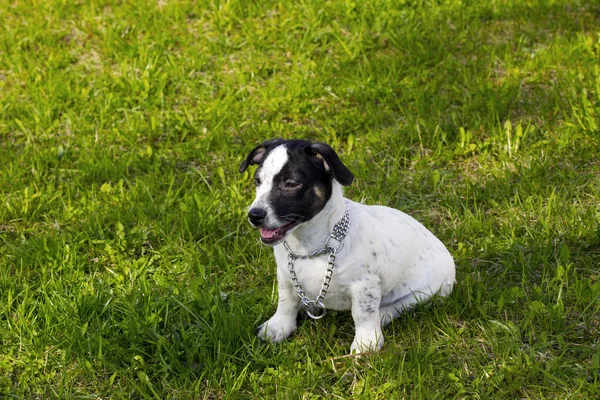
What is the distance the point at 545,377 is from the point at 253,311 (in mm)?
1762

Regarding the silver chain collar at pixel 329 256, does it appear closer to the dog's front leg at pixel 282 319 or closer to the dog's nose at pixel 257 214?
the dog's front leg at pixel 282 319

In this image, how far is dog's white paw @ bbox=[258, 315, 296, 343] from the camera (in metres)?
4.23

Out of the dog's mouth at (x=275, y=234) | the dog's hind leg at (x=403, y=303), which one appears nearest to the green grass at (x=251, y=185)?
the dog's hind leg at (x=403, y=303)

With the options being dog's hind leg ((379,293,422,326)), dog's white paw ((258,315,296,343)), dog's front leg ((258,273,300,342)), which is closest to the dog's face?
dog's front leg ((258,273,300,342))

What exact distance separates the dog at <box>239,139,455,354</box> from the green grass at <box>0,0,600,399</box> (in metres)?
0.15

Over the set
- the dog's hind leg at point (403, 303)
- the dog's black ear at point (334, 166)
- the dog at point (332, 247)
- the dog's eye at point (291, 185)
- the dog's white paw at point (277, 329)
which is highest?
the dog's black ear at point (334, 166)

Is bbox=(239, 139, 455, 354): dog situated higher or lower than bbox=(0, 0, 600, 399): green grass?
higher

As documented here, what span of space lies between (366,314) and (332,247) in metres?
0.45

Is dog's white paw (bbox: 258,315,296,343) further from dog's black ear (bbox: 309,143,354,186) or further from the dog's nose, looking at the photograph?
dog's black ear (bbox: 309,143,354,186)

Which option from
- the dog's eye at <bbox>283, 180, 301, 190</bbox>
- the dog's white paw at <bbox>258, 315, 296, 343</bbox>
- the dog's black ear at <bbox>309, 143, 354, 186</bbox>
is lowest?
the dog's white paw at <bbox>258, 315, 296, 343</bbox>

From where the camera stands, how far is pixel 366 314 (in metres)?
3.99

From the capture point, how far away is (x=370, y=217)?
4176 mm

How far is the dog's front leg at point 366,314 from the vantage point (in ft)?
12.9

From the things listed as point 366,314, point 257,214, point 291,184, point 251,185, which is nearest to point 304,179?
point 291,184
